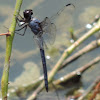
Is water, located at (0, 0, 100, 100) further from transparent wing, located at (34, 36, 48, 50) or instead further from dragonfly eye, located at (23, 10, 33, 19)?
dragonfly eye, located at (23, 10, 33, 19)

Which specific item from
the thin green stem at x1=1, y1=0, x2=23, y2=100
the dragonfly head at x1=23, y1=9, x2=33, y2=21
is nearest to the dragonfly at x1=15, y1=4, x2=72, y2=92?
the dragonfly head at x1=23, y1=9, x2=33, y2=21

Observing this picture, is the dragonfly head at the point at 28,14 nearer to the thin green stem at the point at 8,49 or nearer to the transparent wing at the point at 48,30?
the transparent wing at the point at 48,30

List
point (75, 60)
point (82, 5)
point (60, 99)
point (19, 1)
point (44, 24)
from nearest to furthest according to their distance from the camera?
point (19, 1) → point (44, 24) → point (60, 99) → point (75, 60) → point (82, 5)

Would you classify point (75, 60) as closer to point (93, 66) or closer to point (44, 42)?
point (93, 66)

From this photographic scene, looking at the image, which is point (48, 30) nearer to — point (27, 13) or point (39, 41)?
point (39, 41)

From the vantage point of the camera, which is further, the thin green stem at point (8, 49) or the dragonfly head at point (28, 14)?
the dragonfly head at point (28, 14)

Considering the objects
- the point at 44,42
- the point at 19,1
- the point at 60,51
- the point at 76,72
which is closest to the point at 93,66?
the point at 76,72

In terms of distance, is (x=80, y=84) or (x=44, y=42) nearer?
(x=44, y=42)

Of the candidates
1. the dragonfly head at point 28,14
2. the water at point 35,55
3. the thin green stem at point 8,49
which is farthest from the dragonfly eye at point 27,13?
the water at point 35,55

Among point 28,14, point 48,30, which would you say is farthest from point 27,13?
point 48,30
